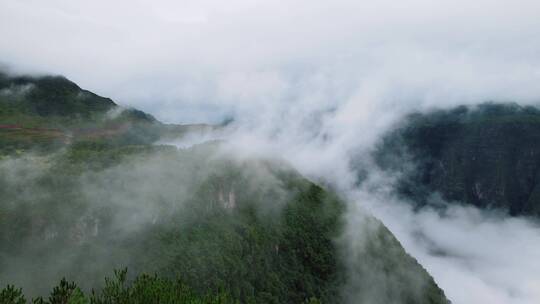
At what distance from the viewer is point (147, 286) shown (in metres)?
44.3

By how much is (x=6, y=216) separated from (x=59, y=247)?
28.7 meters

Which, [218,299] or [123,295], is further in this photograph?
[218,299]

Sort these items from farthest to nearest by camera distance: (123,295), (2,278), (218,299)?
(2,278), (218,299), (123,295)

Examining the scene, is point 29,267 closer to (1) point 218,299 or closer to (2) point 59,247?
(2) point 59,247

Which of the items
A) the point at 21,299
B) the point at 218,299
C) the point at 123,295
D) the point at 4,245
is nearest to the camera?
the point at 21,299

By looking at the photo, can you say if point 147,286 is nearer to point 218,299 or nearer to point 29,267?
point 218,299

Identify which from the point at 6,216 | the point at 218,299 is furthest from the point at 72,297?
the point at 6,216

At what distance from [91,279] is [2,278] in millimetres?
35590

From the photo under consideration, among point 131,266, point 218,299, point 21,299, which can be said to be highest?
point 21,299

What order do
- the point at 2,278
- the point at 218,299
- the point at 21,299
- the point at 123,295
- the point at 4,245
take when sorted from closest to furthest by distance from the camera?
1. the point at 21,299
2. the point at 123,295
3. the point at 218,299
4. the point at 2,278
5. the point at 4,245

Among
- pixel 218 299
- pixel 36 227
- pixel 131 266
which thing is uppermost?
pixel 218 299

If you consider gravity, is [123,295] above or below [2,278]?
above

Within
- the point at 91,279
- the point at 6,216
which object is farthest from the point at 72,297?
the point at 6,216

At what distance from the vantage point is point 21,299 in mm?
37688
